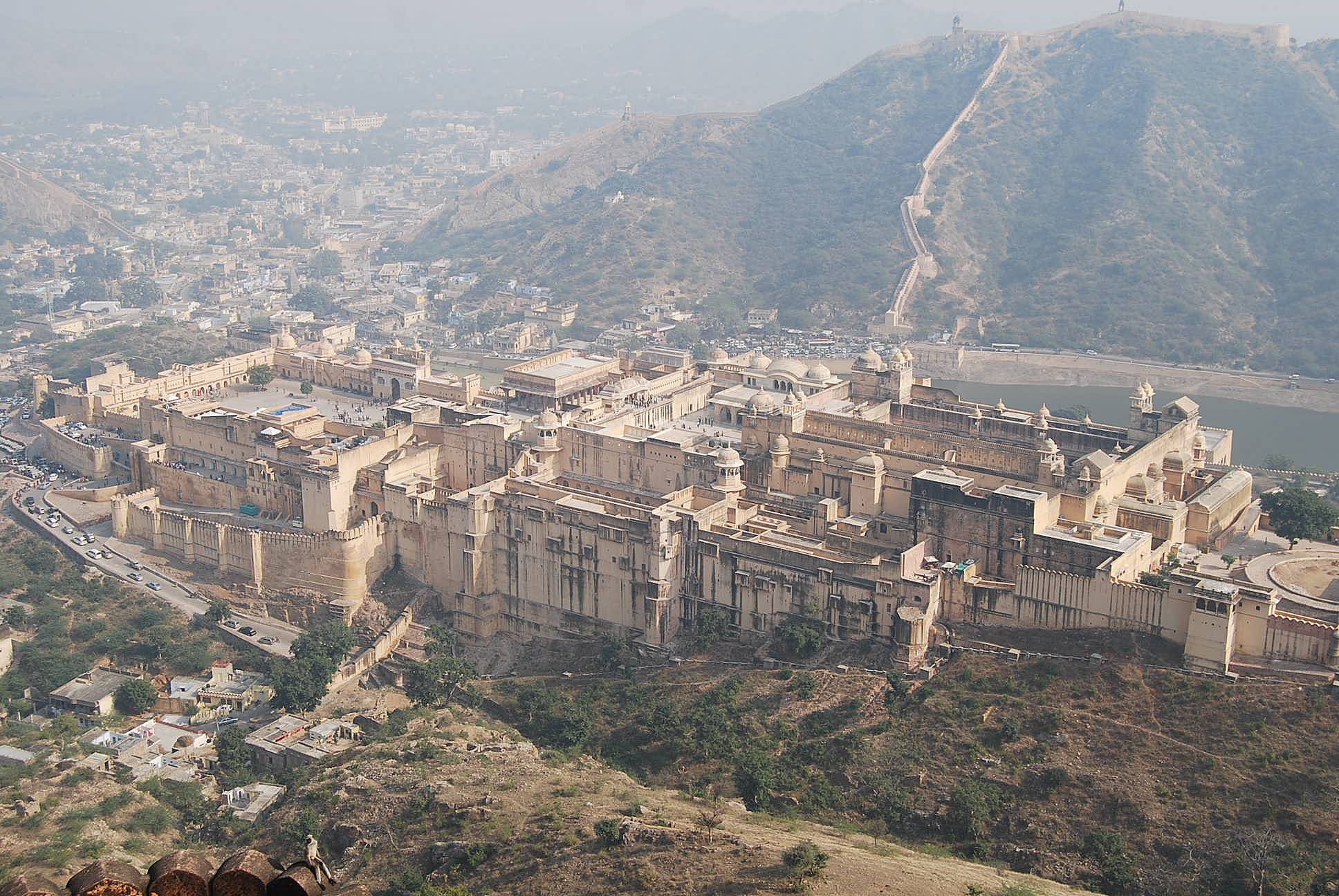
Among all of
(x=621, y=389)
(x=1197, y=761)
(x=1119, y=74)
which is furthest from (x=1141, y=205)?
(x=1197, y=761)

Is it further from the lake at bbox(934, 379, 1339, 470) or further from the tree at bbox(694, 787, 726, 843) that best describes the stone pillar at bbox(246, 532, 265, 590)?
the lake at bbox(934, 379, 1339, 470)

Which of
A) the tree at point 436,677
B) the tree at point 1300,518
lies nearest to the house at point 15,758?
the tree at point 436,677

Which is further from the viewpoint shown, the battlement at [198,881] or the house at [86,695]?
the house at [86,695]

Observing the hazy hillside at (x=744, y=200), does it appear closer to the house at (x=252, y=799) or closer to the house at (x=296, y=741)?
the house at (x=296, y=741)

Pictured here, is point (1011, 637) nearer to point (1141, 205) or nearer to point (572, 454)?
point (572, 454)

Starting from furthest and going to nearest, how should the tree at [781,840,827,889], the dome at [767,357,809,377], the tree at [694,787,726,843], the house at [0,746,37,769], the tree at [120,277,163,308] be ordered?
the tree at [120,277,163,308]
the dome at [767,357,809,377]
the house at [0,746,37,769]
the tree at [694,787,726,843]
the tree at [781,840,827,889]

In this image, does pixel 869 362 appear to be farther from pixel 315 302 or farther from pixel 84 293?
pixel 84 293

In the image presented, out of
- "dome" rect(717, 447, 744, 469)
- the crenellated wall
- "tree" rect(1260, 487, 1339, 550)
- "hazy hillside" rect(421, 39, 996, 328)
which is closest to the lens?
"tree" rect(1260, 487, 1339, 550)

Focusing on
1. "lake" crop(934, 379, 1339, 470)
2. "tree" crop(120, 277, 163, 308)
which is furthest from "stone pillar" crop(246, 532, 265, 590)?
"tree" crop(120, 277, 163, 308)
